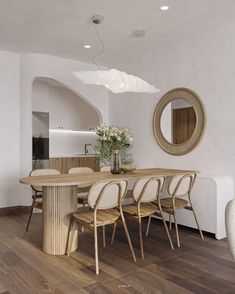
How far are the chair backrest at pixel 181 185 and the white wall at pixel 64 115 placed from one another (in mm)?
4222

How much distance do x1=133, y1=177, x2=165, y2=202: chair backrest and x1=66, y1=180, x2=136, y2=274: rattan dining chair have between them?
207mm

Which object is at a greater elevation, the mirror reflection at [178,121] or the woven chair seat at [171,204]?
the mirror reflection at [178,121]

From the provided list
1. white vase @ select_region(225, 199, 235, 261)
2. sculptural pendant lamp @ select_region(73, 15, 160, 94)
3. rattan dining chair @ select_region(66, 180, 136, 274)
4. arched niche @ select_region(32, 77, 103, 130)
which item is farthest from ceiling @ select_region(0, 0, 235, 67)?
white vase @ select_region(225, 199, 235, 261)

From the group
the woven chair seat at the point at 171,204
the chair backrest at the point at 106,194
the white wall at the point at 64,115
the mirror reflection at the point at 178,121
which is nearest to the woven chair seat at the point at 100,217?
the chair backrest at the point at 106,194

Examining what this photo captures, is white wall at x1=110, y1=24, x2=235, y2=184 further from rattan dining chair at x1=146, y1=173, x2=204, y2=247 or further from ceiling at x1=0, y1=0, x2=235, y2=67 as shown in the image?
rattan dining chair at x1=146, y1=173, x2=204, y2=247

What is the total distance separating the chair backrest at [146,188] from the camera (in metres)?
3.12

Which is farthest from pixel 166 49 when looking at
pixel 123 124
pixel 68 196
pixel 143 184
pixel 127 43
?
pixel 68 196

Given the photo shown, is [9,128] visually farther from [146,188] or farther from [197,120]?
[197,120]

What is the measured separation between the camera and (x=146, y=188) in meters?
3.16

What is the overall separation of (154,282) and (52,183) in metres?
1.33

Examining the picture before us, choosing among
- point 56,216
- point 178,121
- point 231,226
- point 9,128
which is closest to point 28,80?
point 9,128

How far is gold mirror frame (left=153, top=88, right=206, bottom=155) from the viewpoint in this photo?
13.7ft

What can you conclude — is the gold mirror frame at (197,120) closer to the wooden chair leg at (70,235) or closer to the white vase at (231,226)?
the wooden chair leg at (70,235)

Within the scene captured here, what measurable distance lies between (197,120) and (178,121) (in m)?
0.43
